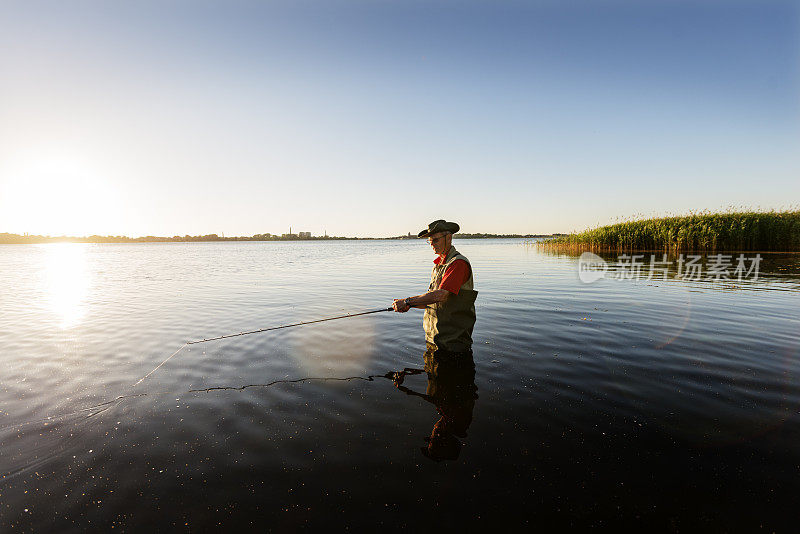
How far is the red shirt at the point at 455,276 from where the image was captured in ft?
21.1

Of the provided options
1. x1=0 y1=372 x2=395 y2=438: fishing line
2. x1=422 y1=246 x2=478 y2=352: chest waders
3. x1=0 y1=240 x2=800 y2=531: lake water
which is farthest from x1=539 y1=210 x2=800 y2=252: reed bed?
x1=0 y1=372 x2=395 y2=438: fishing line

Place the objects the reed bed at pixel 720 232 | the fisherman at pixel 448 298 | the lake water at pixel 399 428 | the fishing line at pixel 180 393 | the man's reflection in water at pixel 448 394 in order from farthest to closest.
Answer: the reed bed at pixel 720 232, the fisherman at pixel 448 298, the fishing line at pixel 180 393, the man's reflection in water at pixel 448 394, the lake water at pixel 399 428

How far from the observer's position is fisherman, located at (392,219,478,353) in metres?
6.42

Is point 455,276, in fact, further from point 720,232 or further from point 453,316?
Result: point 720,232

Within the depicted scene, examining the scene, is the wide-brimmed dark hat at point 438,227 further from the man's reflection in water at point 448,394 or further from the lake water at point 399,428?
the lake water at point 399,428

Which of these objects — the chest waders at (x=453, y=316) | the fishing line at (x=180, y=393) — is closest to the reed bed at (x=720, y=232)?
the chest waders at (x=453, y=316)

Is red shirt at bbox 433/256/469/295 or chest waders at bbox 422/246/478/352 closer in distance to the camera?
red shirt at bbox 433/256/469/295

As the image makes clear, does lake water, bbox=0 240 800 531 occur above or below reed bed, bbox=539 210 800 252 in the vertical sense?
below

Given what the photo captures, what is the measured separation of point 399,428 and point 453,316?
2.57 meters

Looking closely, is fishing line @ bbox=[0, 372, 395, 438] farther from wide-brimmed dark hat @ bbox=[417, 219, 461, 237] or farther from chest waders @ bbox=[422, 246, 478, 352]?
wide-brimmed dark hat @ bbox=[417, 219, 461, 237]

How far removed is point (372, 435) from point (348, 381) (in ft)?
5.96

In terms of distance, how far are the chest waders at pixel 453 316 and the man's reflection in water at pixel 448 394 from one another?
239 millimetres

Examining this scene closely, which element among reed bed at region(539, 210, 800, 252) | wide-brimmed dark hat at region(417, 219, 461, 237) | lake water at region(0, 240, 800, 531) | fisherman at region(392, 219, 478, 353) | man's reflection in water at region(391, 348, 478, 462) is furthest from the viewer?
reed bed at region(539, 210, 800, 252)

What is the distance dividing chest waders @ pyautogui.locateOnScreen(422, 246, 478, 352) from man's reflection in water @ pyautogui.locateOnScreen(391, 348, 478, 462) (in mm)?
239
